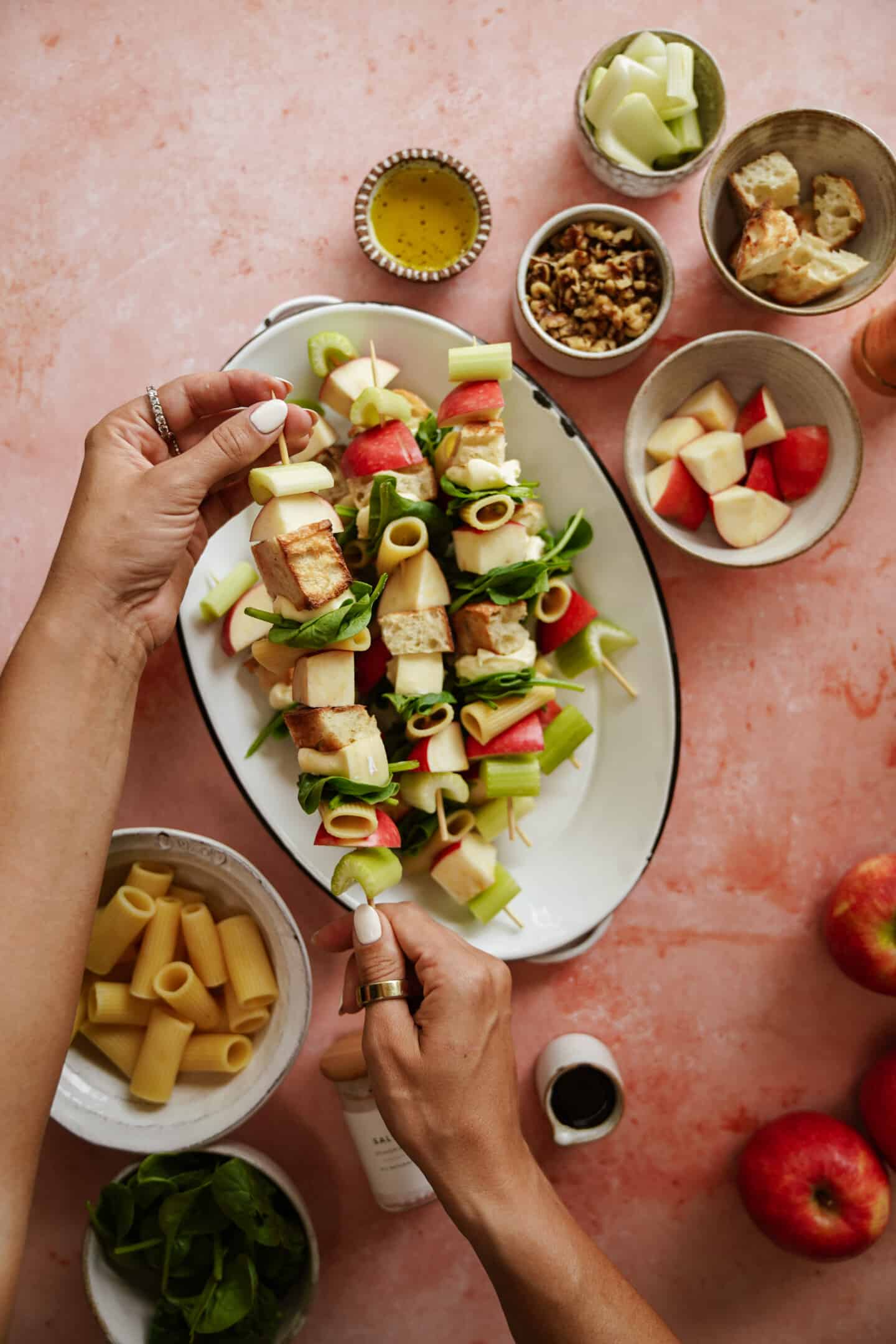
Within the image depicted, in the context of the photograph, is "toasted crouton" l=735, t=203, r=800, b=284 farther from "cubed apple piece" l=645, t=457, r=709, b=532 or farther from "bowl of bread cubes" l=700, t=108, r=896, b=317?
"cubed apple piece" l=645, t=457, r=709, b=532

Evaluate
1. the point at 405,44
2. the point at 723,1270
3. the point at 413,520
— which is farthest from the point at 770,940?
the point at 405,44

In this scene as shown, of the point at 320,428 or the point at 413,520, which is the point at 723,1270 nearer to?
the point at 413,520

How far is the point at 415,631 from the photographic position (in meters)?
→ 1.87

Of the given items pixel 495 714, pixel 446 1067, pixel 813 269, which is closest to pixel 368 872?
pixel 446 1067

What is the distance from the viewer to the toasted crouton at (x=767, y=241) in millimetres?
2004

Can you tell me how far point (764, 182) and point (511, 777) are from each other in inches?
58.4

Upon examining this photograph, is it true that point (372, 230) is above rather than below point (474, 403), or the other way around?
above

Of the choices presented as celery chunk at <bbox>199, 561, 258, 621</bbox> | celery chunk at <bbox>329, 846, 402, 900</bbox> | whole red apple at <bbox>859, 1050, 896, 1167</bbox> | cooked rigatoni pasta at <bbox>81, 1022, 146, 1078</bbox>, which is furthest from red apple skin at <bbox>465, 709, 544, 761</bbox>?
whole red apple at <bbox>859, 1050, 896, 1167</bbox>

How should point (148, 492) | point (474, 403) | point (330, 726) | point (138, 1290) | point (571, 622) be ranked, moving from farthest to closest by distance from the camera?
1. point (571, 622)
2. point (138, 1290)
3. point (474, 403)
4. point (330, 726)
5. point (148, 492)

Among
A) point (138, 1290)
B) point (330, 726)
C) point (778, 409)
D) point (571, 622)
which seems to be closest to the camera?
point (330, 726)

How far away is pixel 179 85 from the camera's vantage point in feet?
7.37

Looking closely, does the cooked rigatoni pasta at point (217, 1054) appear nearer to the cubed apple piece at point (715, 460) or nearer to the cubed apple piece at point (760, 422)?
the cubed apple piece at point (715, 460)

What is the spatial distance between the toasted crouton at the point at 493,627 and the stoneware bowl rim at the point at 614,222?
0.61m

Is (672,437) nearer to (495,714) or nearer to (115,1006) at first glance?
(495,714)
